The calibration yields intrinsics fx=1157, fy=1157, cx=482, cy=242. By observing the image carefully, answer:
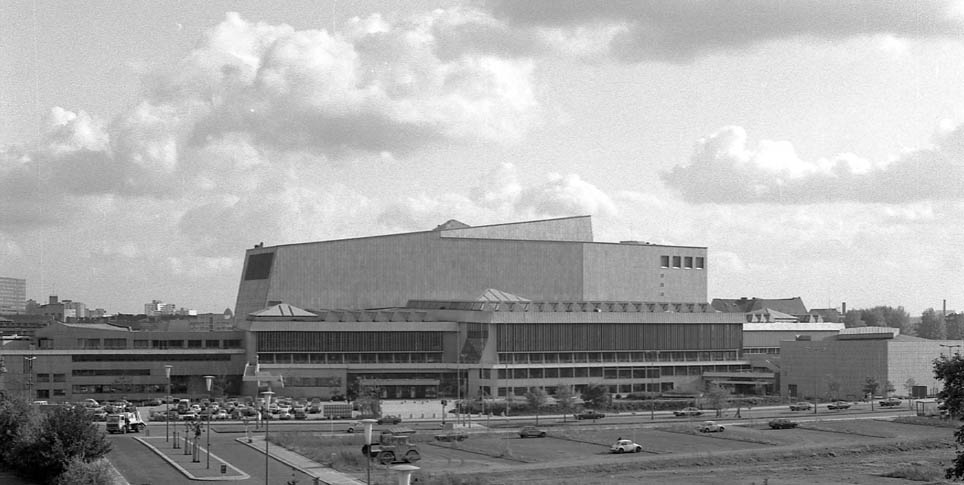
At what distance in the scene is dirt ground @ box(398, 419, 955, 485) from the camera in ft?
261

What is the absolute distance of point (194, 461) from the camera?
80.7 metres

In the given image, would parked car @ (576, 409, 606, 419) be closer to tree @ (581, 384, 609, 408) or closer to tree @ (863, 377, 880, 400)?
tree @ (581, 384, 609, 408)

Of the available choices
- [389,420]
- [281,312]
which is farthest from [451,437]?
[281,312]

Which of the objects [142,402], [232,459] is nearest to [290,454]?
[232,459]

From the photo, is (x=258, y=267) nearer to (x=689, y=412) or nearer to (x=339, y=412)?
(x=339, y=412)

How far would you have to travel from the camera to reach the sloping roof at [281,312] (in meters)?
170

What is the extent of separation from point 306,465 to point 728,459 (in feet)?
109

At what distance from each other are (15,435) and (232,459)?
16.4m

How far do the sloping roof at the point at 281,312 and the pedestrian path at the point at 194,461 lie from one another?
238 ft

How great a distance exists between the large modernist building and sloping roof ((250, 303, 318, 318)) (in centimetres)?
25

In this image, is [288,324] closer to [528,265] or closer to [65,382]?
[65,382]

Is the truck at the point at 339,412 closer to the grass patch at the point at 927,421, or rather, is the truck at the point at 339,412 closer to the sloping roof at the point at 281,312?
the sloping roof at the point at 281,312

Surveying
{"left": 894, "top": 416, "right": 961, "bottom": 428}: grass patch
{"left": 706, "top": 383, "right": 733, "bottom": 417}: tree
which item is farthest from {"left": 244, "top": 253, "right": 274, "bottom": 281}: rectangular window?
{"left": 894, "top": 416, "right": 961, "bottom": 428}: grass patch

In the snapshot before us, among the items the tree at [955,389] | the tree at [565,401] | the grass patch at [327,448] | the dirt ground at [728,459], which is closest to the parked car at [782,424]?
the dirt ground at [728,459]
